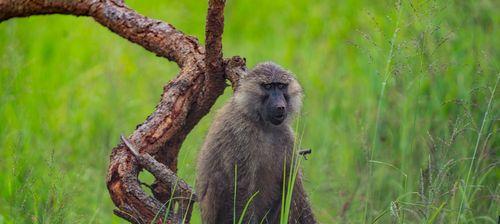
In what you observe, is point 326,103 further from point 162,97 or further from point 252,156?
point 162,97

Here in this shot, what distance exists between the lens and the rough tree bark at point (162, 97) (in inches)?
163

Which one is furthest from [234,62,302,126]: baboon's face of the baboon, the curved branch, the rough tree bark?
the curved branch

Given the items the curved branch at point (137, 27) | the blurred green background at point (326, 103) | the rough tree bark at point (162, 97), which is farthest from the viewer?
the curved branch at point (137, 27)

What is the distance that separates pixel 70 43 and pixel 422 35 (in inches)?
214

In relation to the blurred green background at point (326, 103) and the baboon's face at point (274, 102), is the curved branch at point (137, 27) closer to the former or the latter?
the baboon's face at point (274, 102)

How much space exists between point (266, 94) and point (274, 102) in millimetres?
107

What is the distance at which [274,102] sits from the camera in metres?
4.72

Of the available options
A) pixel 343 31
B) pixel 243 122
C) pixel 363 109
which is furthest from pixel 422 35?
pixel 343 31

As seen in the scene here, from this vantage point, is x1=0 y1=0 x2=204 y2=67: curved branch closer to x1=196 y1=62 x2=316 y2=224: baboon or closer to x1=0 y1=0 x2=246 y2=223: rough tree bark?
x1=0 y1=0 x2=246 y2=223: rough tree bark

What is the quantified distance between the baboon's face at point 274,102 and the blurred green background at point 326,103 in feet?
0.47

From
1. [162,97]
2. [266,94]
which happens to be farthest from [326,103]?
[162,97]

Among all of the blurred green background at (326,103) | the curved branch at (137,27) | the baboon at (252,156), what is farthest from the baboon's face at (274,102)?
the curved branch at (137,27)

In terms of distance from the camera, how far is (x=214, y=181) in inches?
185

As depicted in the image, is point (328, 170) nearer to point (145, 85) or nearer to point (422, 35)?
point (422, 35)
